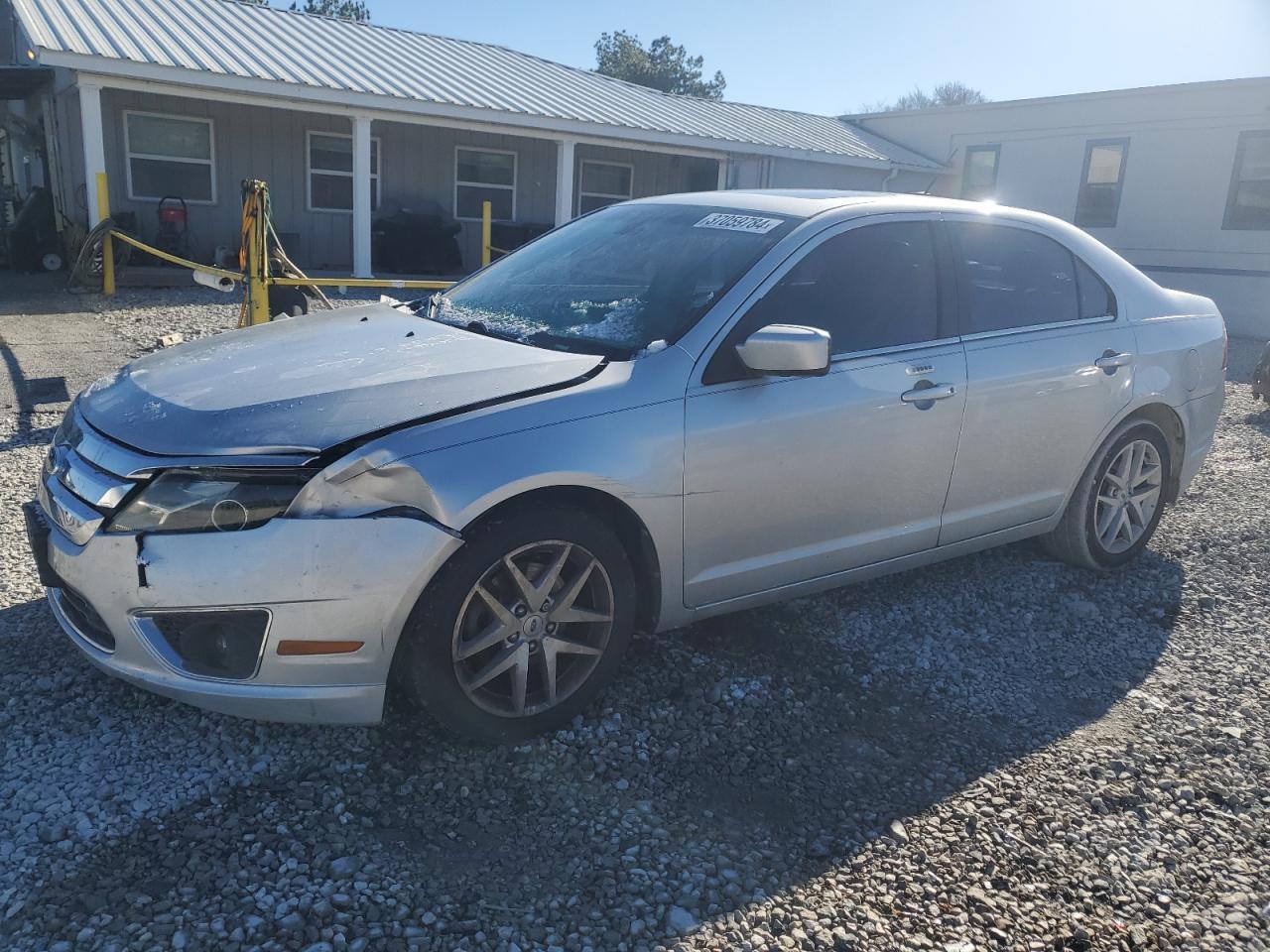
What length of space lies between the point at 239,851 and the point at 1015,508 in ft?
10.9

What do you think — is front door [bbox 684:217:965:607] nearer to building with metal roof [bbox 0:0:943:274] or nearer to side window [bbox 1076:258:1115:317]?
side window [bbox 1076:258:1115:317]

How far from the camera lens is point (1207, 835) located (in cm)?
291

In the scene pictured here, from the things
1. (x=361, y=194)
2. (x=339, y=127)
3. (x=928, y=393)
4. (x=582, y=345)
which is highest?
(x=339, y=127)

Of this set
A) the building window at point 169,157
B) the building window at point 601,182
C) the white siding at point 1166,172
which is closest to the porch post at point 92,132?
the building window at point 169,157

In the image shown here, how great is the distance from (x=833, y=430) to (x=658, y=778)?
135cm

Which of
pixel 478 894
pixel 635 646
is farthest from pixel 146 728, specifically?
pixel 635 646

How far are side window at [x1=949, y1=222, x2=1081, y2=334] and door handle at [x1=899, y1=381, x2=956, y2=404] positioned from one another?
319 millimetres

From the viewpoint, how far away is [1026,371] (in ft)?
13.6

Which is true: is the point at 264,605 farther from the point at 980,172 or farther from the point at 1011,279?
the point at 980,172

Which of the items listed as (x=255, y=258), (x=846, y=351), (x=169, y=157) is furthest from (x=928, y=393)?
(x=169, y=157)

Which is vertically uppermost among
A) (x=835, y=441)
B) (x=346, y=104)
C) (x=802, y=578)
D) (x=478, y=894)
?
(x=346, y=104)

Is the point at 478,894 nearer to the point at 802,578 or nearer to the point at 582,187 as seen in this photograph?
the point at 802,578

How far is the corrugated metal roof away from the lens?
520 inches

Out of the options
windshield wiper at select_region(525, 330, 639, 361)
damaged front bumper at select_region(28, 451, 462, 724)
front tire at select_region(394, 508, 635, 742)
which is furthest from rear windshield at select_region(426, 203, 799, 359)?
damaged front bumper at select_region(28, 451, 462, 724)
